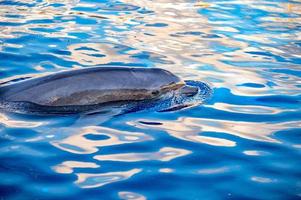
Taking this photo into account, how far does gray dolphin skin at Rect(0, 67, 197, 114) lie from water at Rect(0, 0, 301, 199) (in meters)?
0.33

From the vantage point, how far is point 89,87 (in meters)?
7.16

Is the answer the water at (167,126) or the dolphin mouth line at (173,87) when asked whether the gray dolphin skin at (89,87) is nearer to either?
the dolphin mouth line at (173,87)

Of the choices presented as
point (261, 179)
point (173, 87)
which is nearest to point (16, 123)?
point (173, 87)

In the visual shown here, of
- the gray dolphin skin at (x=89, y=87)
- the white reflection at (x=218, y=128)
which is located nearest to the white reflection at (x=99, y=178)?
the white reflection at (x=218, y=128)

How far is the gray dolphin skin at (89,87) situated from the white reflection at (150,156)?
1400mm

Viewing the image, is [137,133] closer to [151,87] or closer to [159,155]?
[159,155]

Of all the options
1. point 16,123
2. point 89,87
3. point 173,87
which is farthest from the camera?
point 173,87

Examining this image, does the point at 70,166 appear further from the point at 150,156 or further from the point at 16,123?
the point at 16,123

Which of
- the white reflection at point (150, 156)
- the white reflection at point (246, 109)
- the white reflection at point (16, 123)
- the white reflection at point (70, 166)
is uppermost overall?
the white reflection at point (16, 123)

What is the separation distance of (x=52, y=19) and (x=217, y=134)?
25.1ft

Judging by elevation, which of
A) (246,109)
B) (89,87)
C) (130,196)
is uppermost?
(89,87)

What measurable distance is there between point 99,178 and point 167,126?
1601 millimetres

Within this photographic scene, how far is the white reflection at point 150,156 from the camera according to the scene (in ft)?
19.1

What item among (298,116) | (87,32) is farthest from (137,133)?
(87,32)
